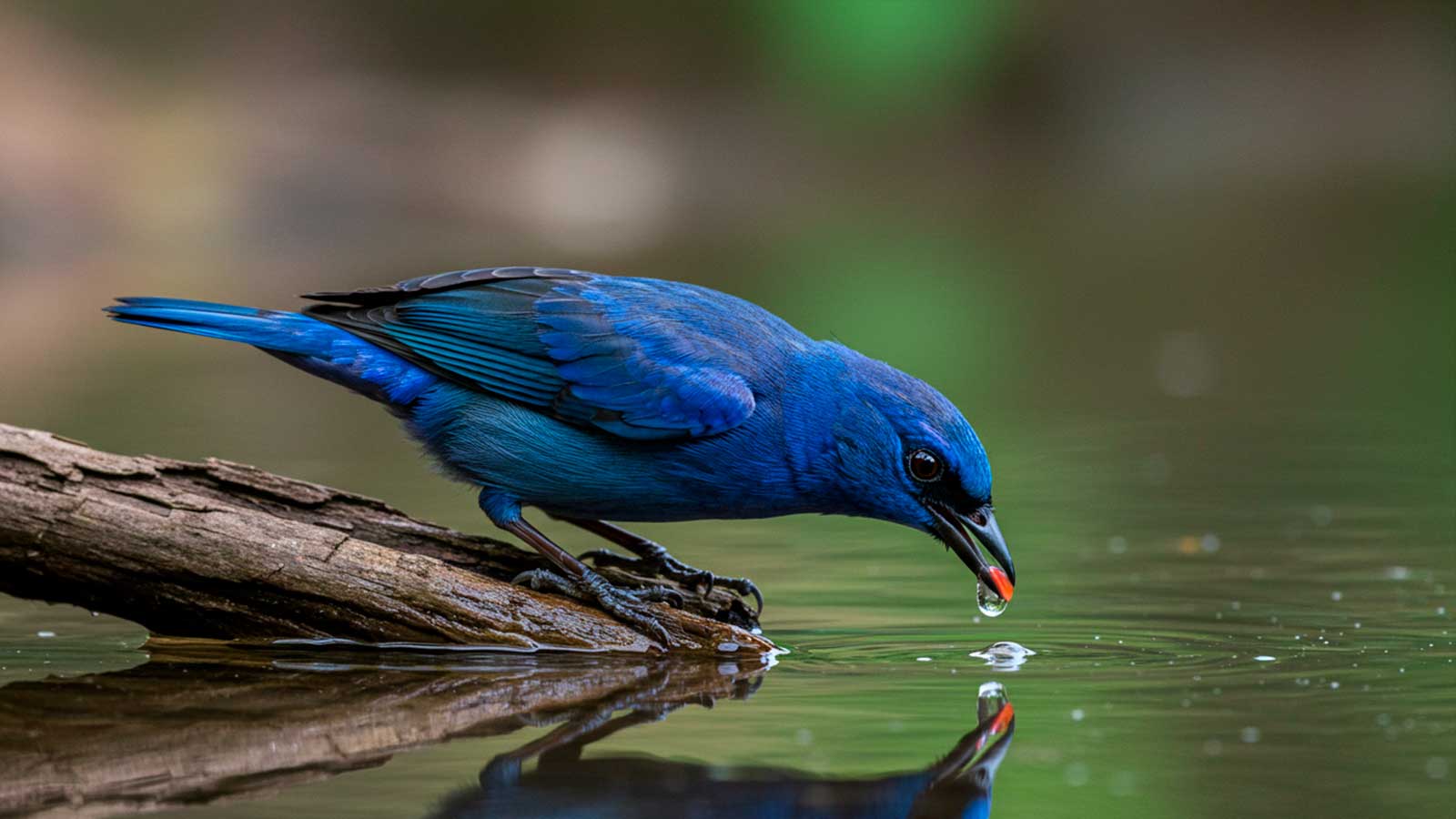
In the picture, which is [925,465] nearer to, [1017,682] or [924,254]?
[1017,682]

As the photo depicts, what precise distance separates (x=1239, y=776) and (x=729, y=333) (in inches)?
101

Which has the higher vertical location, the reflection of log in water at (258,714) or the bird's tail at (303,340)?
the bird's tail at (303,340)

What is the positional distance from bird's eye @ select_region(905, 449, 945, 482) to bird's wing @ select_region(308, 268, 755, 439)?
527mm

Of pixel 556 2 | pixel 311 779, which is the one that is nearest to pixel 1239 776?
pixel 311 779

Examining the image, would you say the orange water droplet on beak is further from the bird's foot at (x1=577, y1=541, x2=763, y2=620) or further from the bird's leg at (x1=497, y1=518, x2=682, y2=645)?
the bird's leg at (x1=497, y1=518, x2=682, y2=645)

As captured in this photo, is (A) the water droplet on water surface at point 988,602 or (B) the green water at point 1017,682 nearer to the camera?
(B) the green water at point 1017,682

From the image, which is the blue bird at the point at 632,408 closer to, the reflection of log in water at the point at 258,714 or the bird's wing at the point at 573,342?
the bird's wing at the point at 573,342

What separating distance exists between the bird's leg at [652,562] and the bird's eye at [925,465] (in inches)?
29.6

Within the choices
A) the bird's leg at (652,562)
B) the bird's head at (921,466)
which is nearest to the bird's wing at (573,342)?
the bird's head at (921,466)

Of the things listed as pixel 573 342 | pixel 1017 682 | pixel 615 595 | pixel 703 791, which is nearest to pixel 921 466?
pixel 1017 682

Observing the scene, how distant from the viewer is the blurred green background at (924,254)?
5762 millimetres

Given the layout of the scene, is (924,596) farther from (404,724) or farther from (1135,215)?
(1135,215)

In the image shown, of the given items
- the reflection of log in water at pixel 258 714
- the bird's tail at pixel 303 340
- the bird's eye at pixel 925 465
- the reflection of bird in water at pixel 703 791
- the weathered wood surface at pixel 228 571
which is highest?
the bird's tail at pixel 303 340

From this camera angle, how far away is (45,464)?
5758 mm
